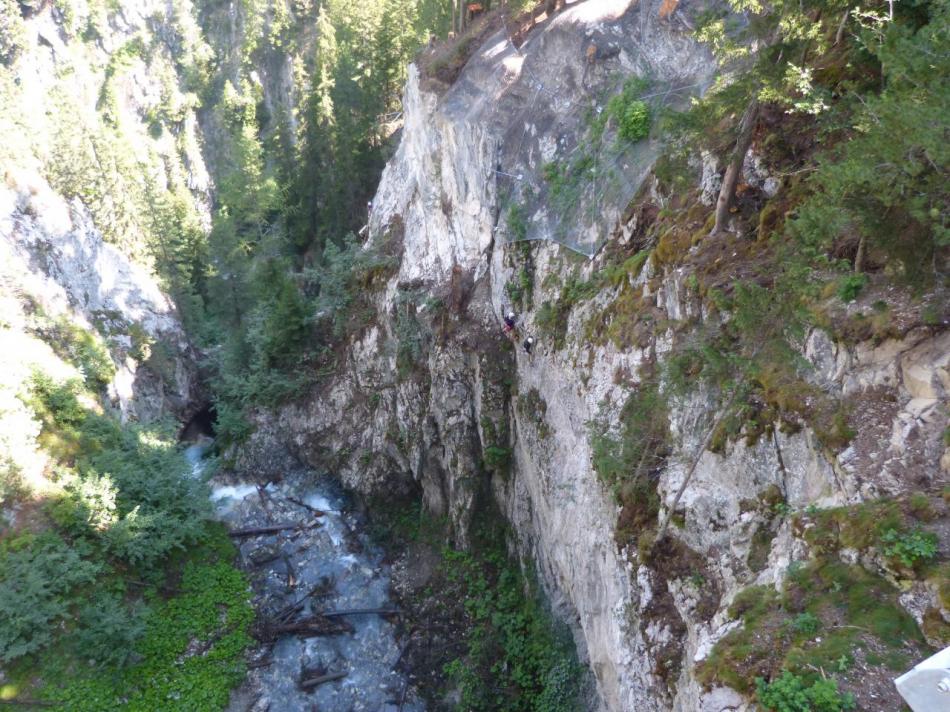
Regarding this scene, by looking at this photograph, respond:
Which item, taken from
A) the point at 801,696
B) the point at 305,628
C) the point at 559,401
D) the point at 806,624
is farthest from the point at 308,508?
the point at 801,696

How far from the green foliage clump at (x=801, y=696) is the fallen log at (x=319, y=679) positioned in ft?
50.3

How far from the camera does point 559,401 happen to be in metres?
14.4

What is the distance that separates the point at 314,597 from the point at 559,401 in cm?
Answer: 1199

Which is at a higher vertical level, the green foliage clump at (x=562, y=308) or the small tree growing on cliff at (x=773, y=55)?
the small tree growing on cliff at (x=773, y=55)

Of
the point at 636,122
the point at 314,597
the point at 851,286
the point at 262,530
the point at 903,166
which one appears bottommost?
the point at 314,597

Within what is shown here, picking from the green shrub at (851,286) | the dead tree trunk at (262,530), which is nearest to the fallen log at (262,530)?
the dead tree trunk at (262,530)

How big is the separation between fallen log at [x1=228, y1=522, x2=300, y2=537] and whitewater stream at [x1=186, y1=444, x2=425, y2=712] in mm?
87

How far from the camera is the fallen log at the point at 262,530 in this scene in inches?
867

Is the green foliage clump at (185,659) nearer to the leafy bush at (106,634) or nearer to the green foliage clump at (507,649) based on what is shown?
the leafy bush at (106,634)

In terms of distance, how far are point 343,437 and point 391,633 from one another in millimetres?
8588

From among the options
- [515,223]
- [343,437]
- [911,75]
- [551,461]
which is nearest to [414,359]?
[343,437]

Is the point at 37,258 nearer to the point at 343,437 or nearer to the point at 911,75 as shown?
the point at 343,437

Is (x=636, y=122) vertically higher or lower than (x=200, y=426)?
higher

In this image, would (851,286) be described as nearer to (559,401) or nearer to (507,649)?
(559,401)
